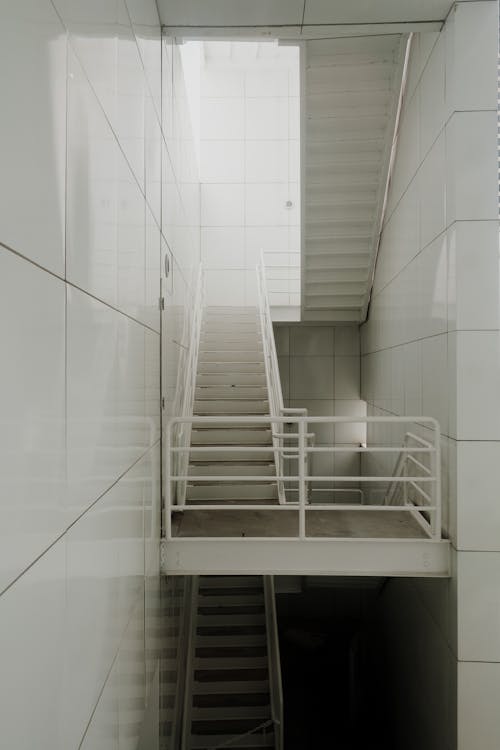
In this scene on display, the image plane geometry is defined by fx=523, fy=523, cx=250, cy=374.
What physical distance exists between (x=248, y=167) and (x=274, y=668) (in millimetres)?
6667

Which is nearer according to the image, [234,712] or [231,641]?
[234,712]

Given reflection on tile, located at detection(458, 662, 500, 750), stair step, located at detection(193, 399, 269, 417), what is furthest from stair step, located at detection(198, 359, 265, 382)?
reflection on tile, located at detection(458, 662, 500, 750)

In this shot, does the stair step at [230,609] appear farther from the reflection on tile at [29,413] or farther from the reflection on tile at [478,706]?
the reflection on tile at [29,413]

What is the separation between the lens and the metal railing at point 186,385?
14.0ft

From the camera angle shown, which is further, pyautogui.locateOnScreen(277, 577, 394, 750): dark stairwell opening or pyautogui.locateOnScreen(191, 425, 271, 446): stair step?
pyautogui.locateOnScreen(277, 577, 394, 750): dark stairwell opening

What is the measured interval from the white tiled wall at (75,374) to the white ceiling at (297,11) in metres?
0.55

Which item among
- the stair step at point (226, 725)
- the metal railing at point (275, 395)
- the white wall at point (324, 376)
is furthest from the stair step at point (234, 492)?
the white wall at point (324, 376)

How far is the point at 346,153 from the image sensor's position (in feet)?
17.1

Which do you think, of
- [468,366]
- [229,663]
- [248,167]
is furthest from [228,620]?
[248,167]

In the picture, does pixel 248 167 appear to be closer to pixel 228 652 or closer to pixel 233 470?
pixel 233 470

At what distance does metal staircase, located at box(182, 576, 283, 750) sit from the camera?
4699 millimetres

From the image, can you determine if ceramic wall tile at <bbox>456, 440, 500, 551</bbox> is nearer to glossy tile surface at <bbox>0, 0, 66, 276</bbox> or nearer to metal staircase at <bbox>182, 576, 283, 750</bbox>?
metal staircase at <bbox>182, 576, 283, 750</bbox>

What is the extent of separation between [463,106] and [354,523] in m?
2.86

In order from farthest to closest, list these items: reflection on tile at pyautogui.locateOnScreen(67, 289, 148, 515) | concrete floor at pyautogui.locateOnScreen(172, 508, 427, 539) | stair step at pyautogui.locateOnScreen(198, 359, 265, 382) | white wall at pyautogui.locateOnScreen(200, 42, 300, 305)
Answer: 1. white wall at pyautogui.locateOnScreen(200, 42, 300, 305)
2. stair step at pyautogui.locateOnScreen(198, 359, 265, 382)
3. concrete floor at pyautogui.locateOnScreen(172, 508, 427, 539)
4. reflection on tile at pyautogui.locateOnScreen(67, 289, 148, 515)
